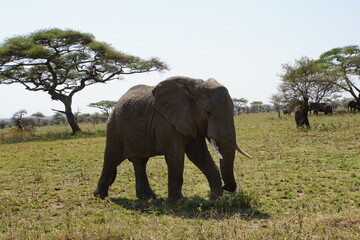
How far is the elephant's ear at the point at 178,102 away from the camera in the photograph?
5.46m

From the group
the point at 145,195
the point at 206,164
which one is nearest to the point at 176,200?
the point at 206,164

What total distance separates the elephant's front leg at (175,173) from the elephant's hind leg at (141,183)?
84 centimetres

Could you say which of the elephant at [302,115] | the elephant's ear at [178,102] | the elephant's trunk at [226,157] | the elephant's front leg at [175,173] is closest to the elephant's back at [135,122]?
the elephant's ear at [178,102]

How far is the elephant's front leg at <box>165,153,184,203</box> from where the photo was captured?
5.58 meters

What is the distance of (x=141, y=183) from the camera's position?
650 cm

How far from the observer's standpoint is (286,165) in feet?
29.9

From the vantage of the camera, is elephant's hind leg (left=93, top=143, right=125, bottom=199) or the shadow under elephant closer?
the shadow under elephant

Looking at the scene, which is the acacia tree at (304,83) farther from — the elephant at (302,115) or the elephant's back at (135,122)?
the elephant's back at (135,122)

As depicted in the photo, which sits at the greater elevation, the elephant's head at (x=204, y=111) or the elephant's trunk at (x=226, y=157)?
the elephant's head at (x=204, y=111)

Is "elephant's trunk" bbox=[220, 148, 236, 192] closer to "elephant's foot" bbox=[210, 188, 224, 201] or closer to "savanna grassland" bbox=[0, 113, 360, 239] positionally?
"savanna grassland" bbox=[0, 113, 360, 239]

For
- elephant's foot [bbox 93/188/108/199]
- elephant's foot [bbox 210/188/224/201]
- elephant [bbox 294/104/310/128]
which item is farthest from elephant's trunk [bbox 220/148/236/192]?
elephant [bbox 294/104/310/128]

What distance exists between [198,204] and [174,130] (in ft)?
4.27

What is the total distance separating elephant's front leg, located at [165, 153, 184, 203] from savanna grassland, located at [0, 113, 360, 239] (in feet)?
0.61

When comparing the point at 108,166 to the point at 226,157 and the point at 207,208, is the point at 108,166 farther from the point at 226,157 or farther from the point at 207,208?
the point at 226,157
